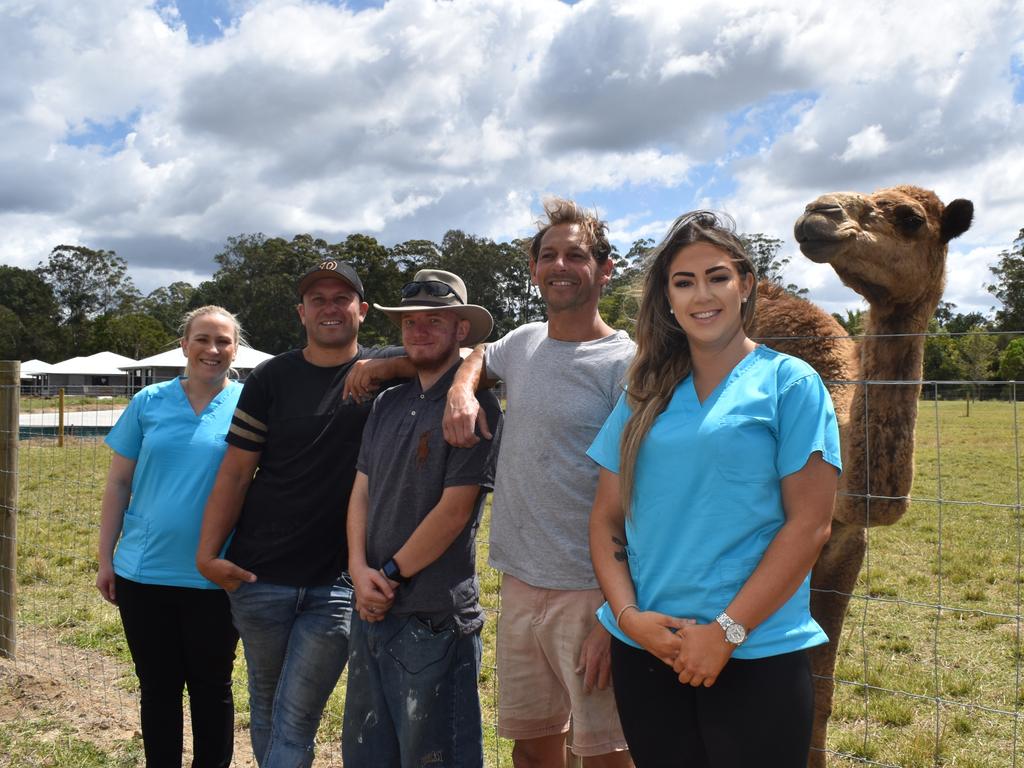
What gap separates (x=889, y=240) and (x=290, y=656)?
316 centimetres

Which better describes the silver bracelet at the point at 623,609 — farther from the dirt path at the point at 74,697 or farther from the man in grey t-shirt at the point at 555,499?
the dirt path at the point at 74,697

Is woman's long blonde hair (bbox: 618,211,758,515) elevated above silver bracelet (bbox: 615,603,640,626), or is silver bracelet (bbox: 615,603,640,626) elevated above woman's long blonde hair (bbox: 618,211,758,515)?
woman's long blonde hair (bbox: 618,211,758,515)

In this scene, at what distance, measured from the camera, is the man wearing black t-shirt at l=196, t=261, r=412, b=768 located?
292 cm

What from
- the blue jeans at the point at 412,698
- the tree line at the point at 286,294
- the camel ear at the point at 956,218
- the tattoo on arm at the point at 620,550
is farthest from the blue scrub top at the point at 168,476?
the tree line at the point at 286,294

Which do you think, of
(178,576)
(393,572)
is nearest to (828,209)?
(393,572)

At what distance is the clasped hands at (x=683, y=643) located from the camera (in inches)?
68.7

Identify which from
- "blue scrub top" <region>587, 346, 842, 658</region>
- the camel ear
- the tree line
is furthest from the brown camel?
the tree line

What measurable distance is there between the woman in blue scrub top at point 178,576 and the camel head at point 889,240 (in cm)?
269

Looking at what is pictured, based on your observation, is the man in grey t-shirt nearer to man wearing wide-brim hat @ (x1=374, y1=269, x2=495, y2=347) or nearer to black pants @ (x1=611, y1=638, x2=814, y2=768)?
man wearing wide-brim hat @ (x1=374, y1=269, x2=495, y2=347)

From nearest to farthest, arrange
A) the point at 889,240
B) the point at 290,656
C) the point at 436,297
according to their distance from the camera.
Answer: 1. the point at 436,297
2. the point at 290,656
3. the point at 889,240

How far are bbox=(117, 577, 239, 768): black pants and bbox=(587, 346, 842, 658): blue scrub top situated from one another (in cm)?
205

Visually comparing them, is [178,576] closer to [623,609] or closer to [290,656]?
[290,656]

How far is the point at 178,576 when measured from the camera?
3.16 m

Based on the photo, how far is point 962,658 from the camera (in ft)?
17.8
